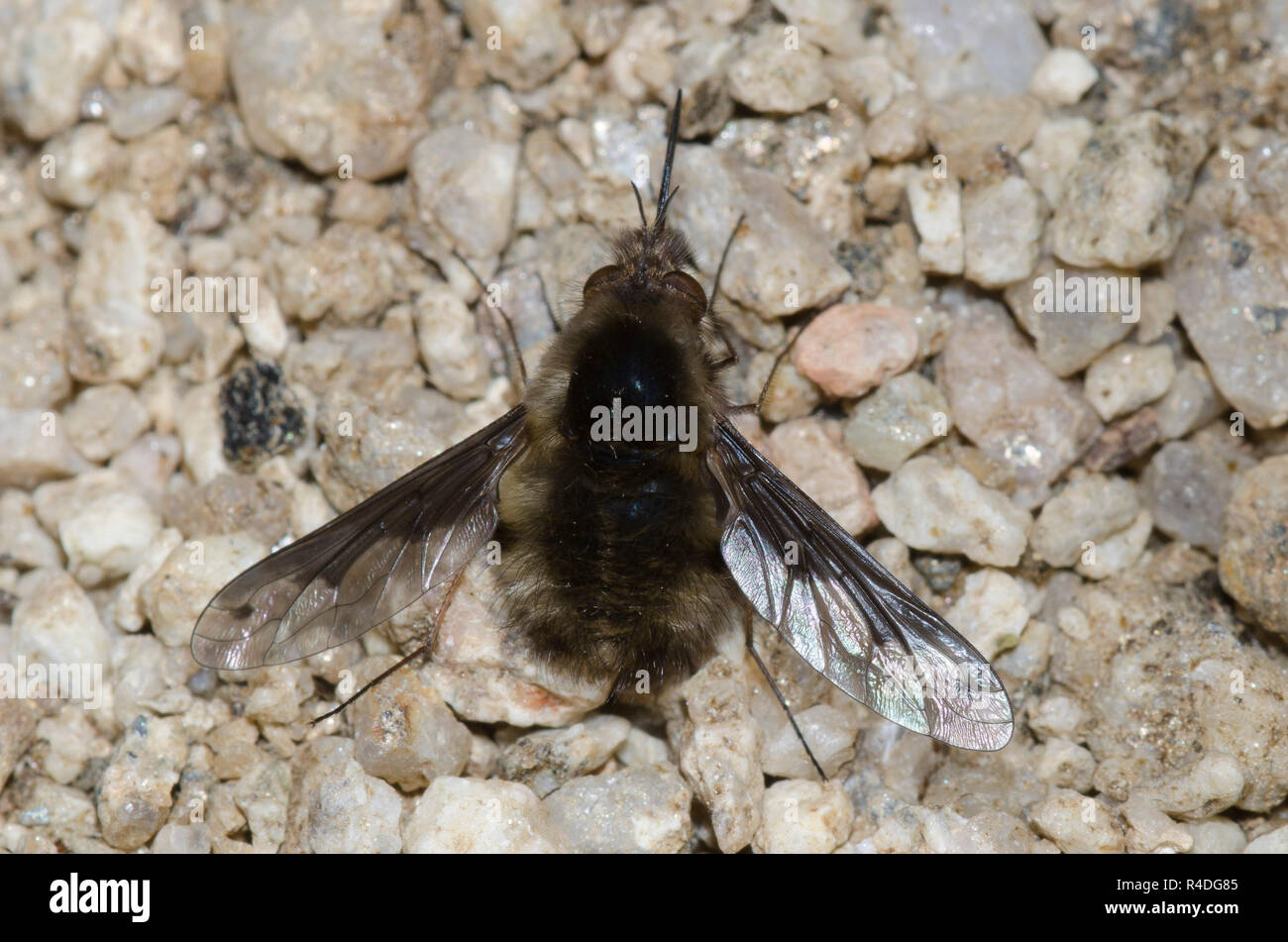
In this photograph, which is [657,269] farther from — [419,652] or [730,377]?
[419,652]

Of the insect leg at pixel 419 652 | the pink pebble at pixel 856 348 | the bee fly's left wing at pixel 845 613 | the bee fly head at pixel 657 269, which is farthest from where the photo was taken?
the pink pebble at pixel 856 348

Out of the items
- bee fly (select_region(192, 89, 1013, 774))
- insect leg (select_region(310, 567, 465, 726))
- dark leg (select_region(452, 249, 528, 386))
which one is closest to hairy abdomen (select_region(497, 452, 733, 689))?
bee fly (select_region(192, 89, 1013, 774))

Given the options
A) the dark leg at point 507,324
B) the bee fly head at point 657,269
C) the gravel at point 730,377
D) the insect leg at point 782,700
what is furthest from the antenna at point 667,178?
the insect leg at point 782,700

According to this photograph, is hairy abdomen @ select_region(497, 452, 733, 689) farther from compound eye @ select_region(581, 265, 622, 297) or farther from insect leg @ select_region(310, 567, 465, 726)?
compound eye @ select_region(581, 265, 622, 297)

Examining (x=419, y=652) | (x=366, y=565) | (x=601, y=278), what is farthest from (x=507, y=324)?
(x=419, y=652)

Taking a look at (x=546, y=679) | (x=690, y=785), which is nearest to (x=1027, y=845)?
(x=690, y=785)

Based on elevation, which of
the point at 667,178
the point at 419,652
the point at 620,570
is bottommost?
the point at 419,652

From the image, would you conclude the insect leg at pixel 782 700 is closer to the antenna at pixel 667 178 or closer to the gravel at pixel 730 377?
the gravel at pixel 730 377
